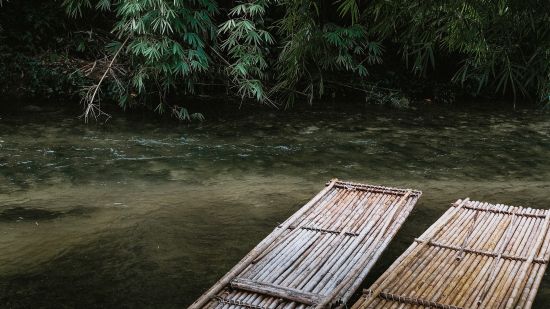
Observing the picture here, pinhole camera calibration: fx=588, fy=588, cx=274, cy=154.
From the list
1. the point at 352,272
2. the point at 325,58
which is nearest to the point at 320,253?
the point at 352,272

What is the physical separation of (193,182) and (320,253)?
235cm

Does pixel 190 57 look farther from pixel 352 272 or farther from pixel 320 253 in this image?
pixel 352 272

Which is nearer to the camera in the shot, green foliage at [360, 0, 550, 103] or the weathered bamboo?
green foliage at [360, 0, 550, 103]

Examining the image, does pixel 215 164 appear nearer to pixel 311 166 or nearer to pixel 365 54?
pixel 311 166

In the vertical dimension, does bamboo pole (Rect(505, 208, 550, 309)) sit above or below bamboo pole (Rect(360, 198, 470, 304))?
above

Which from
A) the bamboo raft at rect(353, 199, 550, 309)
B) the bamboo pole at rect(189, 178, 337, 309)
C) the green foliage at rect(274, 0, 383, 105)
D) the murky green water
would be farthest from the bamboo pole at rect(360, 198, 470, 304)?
the green foliage at rect(274, 0, 383, 105)

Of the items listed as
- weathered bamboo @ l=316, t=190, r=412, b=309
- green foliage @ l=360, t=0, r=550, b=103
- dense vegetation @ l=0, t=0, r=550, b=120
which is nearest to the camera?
green foliage @ l=360, t=0, r=550, b=103

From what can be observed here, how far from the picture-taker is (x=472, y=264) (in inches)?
163

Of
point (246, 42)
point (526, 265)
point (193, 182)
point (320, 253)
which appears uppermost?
point (246, 42)

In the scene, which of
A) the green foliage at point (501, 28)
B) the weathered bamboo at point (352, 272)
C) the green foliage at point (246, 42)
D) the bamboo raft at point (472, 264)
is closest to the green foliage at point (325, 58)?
the green foliage at point (246, 42)

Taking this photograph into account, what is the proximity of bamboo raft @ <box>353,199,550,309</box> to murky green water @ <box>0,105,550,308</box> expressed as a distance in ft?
0.99

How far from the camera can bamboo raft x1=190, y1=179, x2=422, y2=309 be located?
3.65m

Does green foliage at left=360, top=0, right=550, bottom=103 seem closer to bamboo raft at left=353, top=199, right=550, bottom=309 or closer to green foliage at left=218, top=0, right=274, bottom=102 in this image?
bamboo raft at left=353, top=199, right=550, bottom=309

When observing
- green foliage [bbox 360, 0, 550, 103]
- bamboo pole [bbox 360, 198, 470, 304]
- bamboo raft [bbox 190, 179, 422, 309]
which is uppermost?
green foliage [bbox 360, 0, 550, 103]
